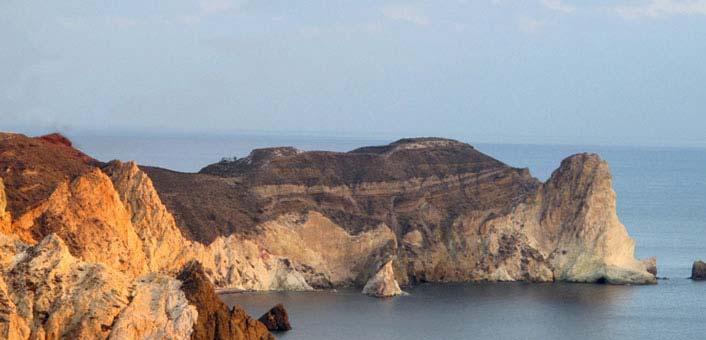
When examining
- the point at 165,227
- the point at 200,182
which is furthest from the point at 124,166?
the point at 200,182

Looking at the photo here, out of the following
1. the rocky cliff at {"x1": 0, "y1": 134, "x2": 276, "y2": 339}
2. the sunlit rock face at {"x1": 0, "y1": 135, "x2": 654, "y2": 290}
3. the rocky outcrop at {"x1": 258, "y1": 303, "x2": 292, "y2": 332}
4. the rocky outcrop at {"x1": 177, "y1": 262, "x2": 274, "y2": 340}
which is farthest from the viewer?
the sunlit rock face at {"x1": 0, "y1": 135, "x2": 654, "y2": 290}

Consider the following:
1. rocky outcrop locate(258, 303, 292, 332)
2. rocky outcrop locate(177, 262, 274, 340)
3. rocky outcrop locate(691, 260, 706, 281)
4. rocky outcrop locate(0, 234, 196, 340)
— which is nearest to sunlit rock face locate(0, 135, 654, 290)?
rocky outcrop locate(691, 260, 706, 281)

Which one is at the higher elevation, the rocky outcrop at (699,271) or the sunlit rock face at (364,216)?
the sunlit rock face at (364,216)

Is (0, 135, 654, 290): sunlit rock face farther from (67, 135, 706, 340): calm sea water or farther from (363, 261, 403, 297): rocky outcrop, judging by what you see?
(67, 135, 706, 340): calm sea water

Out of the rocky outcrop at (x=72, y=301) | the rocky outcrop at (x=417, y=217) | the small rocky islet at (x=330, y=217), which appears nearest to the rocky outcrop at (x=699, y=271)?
the small rocky islet at (x=330, y=217)

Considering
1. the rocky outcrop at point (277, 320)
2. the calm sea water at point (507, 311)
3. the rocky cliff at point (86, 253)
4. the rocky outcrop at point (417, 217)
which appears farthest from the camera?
the rocky outcrop at point (417, 217)

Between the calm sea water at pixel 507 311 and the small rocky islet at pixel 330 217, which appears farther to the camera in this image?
the calm sea water at pixel 507 311

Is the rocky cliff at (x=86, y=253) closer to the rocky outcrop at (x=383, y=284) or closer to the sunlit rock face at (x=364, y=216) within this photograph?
the sunlit rock face at (x=364, y=216)

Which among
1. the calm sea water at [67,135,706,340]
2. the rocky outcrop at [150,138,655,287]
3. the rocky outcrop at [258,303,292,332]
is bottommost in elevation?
the calm sea water at [67,135,706,340]

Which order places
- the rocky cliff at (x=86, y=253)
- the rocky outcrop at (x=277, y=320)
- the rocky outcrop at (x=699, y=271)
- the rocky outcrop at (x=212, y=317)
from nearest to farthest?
the rocky cliff at (x=86, y=253)
the rocky outcrop at (x=212, y=317)
the rocky outcrop at (x=277, y=320)
the rocky outcrop at (x=699, y=271)
